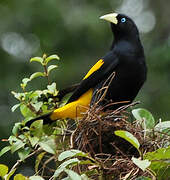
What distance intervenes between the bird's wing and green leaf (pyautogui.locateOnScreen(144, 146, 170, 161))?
1.70 metres

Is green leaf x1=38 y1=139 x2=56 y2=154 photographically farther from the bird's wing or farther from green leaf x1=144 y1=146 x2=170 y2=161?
the bird's wing

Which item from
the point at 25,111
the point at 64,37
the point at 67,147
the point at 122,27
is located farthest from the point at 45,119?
the point at 64,37

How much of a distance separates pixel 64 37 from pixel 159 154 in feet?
24.7

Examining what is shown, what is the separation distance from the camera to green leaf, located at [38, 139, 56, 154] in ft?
11.0

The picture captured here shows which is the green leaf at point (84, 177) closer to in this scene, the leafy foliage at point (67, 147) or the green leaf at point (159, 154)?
the leafy foliage at point (67, 147)

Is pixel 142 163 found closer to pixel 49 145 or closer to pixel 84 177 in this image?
pixel 84 177

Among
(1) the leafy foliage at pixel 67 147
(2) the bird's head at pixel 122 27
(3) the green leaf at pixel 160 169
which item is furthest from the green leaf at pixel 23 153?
(2) the bird's head at pixel 122 27

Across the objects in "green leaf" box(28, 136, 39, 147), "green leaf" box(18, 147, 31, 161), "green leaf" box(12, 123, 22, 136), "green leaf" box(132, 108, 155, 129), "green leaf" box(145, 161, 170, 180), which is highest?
"green leaf" box(132, 108, 155, 129)

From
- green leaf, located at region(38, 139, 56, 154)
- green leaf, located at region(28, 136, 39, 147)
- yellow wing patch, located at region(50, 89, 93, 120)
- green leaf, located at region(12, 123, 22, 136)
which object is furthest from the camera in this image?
yellow wing patch, located at region(50, 89, 93, 120)

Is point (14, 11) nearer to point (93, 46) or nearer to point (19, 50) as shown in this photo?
point (19, 50)

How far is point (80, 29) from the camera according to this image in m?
10.1

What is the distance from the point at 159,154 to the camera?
2936 mm

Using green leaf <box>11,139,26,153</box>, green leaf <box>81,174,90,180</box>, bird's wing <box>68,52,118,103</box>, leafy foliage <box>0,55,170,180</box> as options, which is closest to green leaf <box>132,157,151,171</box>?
Answer: leafy foliage <box>0,55,170,180</box>

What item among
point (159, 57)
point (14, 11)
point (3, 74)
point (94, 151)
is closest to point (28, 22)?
point (14, 11)
